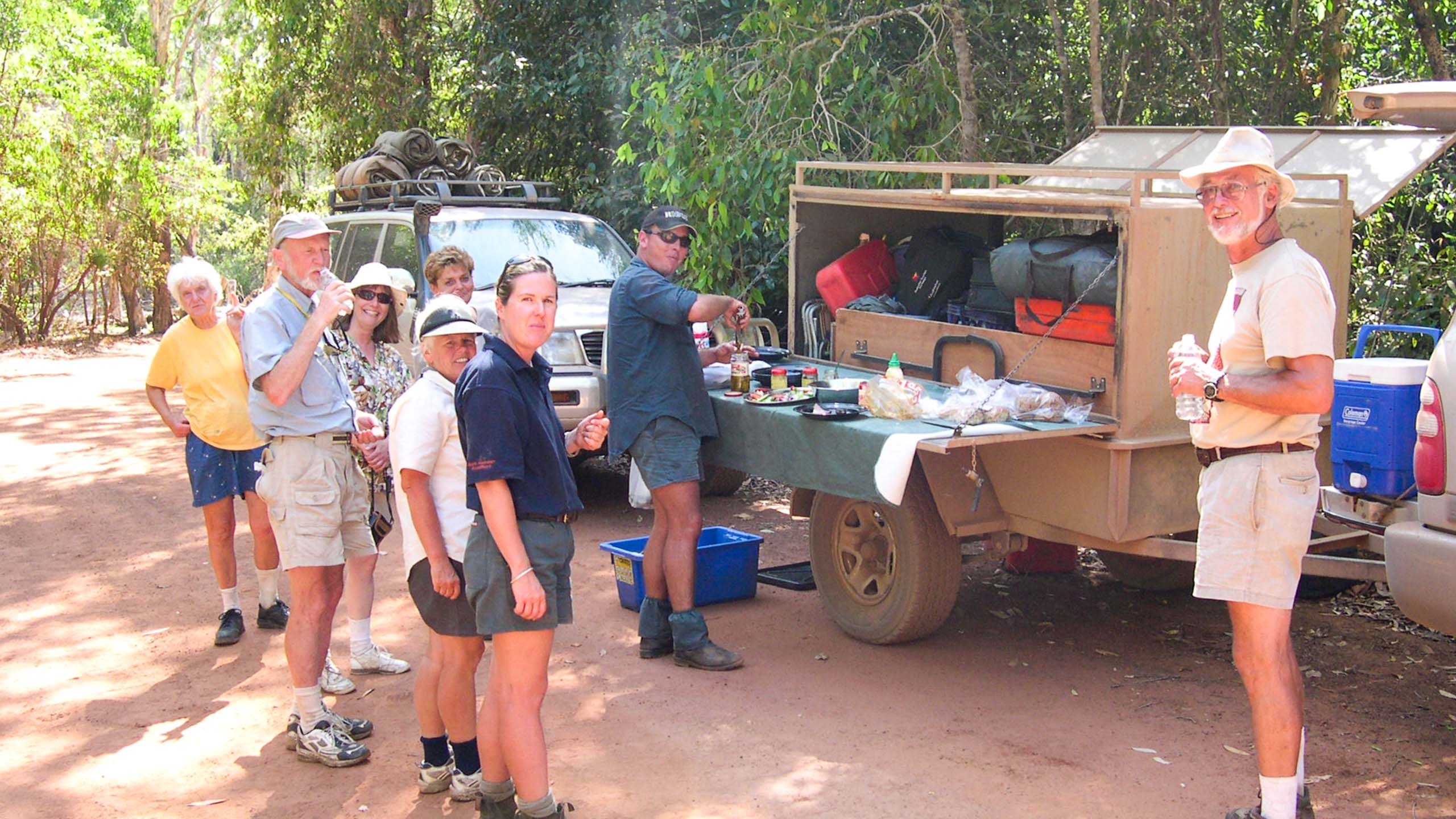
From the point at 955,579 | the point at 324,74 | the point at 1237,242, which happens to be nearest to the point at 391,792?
the point at 955,579

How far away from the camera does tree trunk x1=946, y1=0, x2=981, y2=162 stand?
923cm

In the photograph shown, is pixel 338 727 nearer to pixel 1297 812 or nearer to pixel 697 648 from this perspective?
pixel 697 648

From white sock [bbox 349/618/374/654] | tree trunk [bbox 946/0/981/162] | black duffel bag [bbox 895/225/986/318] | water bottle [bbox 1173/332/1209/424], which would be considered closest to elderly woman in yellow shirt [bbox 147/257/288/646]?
white sock [bbox 349/618/374/654]

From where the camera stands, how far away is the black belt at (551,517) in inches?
148

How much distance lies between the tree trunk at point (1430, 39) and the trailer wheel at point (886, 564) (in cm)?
478

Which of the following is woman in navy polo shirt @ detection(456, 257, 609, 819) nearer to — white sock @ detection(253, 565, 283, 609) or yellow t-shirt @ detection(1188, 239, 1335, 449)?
yellow t-shirt @ detection(1188, 239, 1335, 449)

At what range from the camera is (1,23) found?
16.9m

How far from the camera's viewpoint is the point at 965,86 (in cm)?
931

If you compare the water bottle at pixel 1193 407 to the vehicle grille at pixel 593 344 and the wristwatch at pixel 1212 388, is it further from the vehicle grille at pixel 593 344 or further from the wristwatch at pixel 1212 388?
the vehicle grille at pixel 593 344

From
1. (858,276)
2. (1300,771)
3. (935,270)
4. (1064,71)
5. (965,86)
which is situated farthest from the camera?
(1064,71)

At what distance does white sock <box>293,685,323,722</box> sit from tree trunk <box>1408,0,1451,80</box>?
720 centimetres

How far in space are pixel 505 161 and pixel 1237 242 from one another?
37.9 ft

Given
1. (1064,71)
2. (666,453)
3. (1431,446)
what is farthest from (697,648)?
(1064,71)

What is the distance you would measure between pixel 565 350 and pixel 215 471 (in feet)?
8.77
